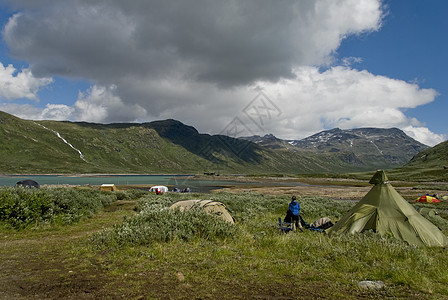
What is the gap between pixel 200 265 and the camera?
28.8ft

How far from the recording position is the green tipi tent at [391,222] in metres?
13.3

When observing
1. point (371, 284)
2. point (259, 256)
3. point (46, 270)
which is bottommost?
point (46, 270)

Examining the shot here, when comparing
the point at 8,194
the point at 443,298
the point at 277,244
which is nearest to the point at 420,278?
the point at 443,298

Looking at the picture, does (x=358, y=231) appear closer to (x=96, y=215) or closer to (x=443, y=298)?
(x=443, y=298)

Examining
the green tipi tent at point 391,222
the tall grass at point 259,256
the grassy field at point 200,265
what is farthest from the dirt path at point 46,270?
the green tipi tent at point 391,222

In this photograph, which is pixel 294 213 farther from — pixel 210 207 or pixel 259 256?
pixel 259 256

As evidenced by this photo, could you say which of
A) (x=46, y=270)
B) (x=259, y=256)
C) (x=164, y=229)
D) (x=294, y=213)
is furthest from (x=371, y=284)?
(x=46, y=270)

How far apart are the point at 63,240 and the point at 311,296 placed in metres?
12.1

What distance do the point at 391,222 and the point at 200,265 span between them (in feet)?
34.7

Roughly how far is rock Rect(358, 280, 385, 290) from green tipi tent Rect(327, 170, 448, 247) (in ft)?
20.8

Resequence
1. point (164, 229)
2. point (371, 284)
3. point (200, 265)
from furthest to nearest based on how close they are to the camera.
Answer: point (164, 229), point (200, 265), point (371, 284)

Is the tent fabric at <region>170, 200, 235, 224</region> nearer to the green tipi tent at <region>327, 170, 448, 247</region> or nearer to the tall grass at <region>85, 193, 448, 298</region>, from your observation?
the tall grass at <region>85, 193, 448, 298</region>

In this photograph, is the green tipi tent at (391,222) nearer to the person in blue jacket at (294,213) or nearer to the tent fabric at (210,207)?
the person in blue jacket at (294,213)

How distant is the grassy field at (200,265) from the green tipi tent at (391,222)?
111 centimetres
